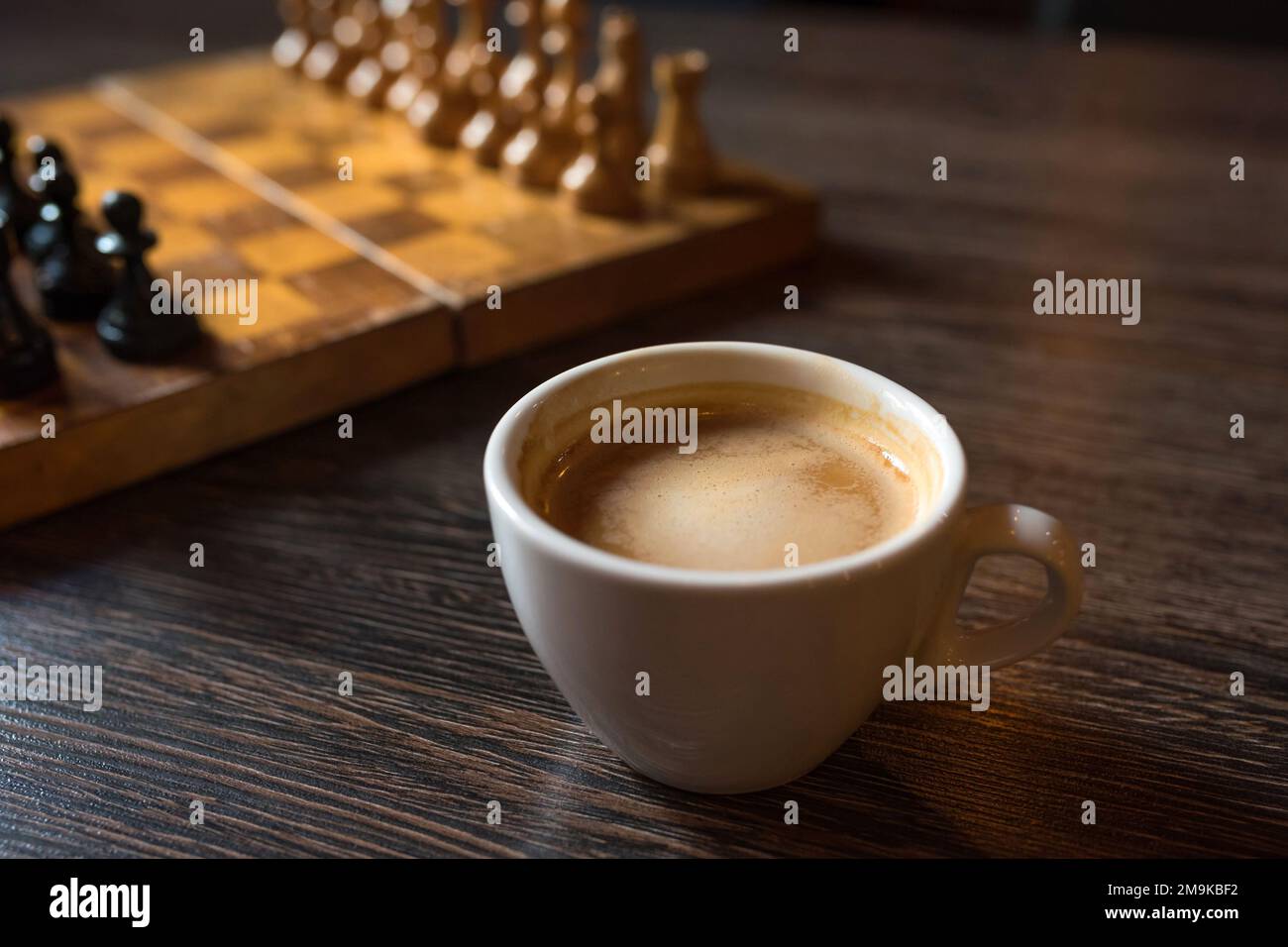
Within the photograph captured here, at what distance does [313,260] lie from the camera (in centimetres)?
125

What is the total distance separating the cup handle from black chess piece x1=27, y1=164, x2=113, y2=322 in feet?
2.91

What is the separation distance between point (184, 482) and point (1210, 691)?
32.2 inches

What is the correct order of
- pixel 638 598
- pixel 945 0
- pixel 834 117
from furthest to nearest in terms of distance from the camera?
pixel 945 0
pixel 834 117
pixel 638 598

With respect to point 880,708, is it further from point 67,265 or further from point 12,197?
point 12,197

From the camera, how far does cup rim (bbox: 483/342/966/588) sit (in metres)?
0.55

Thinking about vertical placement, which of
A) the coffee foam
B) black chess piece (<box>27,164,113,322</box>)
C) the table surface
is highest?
black chess piece (<box>27,164,113,322</box>)

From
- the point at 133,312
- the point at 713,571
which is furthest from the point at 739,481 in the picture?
the point at 133,312

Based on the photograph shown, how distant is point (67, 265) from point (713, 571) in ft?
2.78

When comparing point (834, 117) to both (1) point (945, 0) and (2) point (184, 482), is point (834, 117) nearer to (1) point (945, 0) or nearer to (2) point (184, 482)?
(2) point (184, 482)

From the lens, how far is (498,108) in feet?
4.94

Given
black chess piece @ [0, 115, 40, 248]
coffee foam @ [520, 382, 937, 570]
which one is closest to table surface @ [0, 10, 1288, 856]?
coffee foam @ [520, 382, 937, 570]

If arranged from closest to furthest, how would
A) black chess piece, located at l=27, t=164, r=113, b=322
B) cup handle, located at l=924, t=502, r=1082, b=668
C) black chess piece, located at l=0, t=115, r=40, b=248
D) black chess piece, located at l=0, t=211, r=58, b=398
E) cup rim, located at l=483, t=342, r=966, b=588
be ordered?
cup rim, located at l=483, t=342, r=966, b=588 → cup handle, located at l=924, t=502, r=1082, b=668 → black chess piece, located at l=0, t=211, r=58, b=398 → black chess piece, located at l=27, t=164, r=113, b=322 → black chess piece, located at l=0, t=115, r=40, b=248

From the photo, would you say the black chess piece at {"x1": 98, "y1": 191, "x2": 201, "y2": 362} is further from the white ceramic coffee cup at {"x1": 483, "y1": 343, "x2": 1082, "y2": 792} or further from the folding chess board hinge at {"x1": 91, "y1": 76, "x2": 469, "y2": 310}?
the white ceramic coffee cup at {"x1": 483, "y1": 343, "x2": 1082, "y2": 792}
